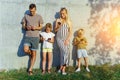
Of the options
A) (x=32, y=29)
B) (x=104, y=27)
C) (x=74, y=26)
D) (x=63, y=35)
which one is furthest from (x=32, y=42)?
(x=104, y=27)

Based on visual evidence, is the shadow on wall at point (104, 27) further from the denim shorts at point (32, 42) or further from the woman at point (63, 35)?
the denim shorts at point (32, 42)

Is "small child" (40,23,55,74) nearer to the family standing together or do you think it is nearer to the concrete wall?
the family standing together

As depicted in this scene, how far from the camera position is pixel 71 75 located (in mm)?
12453

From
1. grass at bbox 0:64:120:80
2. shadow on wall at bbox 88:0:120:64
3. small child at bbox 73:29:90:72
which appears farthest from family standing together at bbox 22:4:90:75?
shadow on wall at bbox 88:0:120:64

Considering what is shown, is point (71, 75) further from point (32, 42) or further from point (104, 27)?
point (104, 27)

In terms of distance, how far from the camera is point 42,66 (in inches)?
511

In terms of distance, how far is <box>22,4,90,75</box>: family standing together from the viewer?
41.6 ft

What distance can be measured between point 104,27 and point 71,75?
6.78ft

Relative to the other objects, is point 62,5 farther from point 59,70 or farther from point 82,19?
point 59,70

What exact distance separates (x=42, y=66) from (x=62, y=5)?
78.2 inches

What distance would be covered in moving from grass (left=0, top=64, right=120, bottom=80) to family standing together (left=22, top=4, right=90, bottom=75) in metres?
0.20

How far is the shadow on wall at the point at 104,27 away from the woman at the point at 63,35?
0.82 meters

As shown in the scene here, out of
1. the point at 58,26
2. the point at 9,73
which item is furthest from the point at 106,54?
the point at 9,73

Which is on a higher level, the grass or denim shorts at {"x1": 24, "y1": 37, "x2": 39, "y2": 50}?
denim shorts at {"x1": 24, "y1": 37, "x2": 39, "y2": 50}
